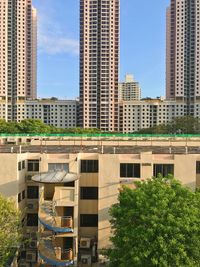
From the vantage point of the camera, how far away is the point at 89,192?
26.6 m

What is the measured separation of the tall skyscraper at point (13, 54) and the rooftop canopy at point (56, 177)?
12380cm

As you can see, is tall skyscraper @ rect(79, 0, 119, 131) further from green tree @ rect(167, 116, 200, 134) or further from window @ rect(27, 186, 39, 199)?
window @ rect(27, 186, 39, 199)

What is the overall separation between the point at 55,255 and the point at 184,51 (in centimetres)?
12879

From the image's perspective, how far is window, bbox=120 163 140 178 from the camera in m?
25.5

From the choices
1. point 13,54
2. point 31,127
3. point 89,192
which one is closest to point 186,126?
point 31,127

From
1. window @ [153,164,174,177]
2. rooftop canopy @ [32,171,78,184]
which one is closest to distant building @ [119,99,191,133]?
window @ [153,164,174,177]

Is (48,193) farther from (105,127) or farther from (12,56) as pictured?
(12,56)

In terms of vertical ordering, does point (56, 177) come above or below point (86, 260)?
above

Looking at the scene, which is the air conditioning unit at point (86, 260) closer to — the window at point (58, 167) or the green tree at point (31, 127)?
the window at point (58, 167)

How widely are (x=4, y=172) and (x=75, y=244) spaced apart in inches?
300

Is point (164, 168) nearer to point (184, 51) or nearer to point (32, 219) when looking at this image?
point (32, 219)

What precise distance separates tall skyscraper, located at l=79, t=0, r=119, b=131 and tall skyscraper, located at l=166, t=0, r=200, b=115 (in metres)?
26.2

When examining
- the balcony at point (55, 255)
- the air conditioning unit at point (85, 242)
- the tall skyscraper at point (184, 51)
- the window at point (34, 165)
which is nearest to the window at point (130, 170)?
the air conditioning unit at point (85, 242)

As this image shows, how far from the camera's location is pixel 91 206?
87.1ft
